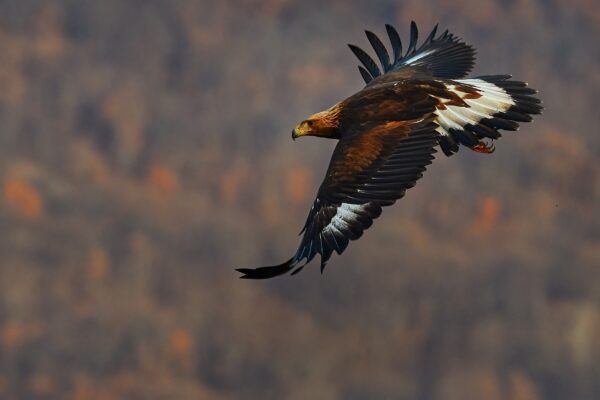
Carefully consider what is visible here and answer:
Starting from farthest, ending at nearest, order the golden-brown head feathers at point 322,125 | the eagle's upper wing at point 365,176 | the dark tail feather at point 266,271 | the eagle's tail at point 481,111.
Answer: the golden-brown head feathers at point 322,125 < the eagle's tail at point 481,111 < the eagle's upper wing at point 365,176 < the dark tail feather at point 266,271

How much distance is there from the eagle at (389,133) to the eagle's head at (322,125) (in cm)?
2

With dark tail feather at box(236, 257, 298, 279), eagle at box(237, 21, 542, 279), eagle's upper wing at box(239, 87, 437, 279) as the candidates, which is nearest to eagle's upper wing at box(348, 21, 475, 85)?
eagle at box(237, 21, 542, 279)

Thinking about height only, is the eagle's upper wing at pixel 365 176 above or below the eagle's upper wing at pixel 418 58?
below

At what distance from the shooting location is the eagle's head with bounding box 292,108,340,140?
23641mm

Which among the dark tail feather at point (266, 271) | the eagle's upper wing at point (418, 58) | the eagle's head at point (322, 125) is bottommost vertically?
the dark tail feather at point (266, 271)

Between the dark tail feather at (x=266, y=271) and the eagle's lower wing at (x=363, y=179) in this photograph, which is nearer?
A: the dark tail feather at (x=266, y=271)

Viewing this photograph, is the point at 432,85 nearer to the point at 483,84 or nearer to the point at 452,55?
the point at 483,84

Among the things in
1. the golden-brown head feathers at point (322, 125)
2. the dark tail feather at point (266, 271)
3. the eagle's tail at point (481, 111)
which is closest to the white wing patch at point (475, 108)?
the eagle's tail at point (481, 111)

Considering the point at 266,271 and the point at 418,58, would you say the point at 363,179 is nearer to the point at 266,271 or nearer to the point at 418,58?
the point at 266,271

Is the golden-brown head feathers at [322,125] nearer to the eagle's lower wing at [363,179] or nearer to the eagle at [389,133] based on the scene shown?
the eagle at [389,133]

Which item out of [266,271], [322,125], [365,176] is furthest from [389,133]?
[266,271]

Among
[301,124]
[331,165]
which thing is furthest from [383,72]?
[331,165]

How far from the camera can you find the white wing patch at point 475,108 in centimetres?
2306

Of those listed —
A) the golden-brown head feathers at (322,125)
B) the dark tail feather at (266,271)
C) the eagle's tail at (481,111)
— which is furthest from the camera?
the golden-brown head feathers at (322,125)
